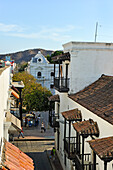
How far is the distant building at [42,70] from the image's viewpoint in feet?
154

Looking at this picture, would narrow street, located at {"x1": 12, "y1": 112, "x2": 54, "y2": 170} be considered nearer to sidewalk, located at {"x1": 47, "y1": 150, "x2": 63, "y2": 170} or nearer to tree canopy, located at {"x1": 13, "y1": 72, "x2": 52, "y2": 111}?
sidewalk, located at {"x1": 47, "y1": 150, "x2": 63, "y2": 170}

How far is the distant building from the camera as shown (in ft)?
154

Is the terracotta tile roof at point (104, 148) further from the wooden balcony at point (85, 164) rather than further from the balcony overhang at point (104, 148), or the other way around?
the wooden balcony at point (85, 164)

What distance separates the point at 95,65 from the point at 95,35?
3732mm

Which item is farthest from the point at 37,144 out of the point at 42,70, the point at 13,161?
the point at 42,70

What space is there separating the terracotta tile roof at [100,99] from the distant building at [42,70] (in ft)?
108

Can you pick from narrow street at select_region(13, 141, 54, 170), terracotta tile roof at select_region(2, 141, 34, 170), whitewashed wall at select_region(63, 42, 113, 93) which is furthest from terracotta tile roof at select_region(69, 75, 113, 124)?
narrow street at select_region(13, 141, 54, 170)

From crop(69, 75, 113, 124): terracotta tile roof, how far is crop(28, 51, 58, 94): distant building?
3284cm

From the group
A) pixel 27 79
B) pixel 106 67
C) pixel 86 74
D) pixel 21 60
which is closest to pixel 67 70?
pixel 86 74

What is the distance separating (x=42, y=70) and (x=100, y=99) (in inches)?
1447

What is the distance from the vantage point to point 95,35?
57.6 ft

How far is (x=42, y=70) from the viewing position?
4712cm

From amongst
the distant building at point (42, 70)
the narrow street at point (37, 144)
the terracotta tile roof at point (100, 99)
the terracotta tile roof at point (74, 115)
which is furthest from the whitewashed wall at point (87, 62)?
the distant building at point (42, 70)

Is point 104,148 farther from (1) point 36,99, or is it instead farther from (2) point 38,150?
(1) point 36,99
